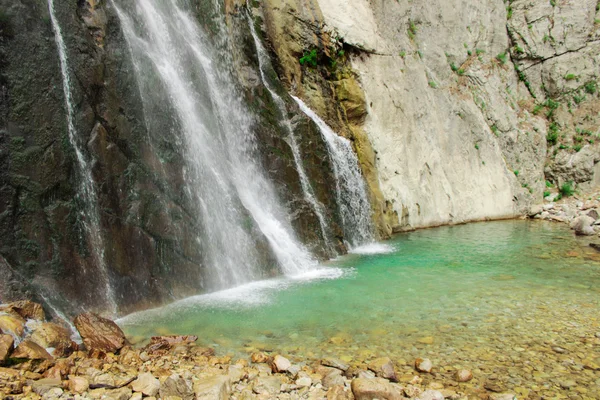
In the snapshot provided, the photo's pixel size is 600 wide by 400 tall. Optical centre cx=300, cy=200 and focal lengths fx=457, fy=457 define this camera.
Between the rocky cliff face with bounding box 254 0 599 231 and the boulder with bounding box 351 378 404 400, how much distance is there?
11777mm

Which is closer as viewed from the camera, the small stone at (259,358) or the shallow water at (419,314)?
the small stone at (259,358)

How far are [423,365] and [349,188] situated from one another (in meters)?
9.55

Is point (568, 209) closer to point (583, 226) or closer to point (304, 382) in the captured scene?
point (583, 226)

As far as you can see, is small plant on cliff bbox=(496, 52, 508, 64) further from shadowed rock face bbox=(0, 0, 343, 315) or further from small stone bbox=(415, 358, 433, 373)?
small stone bbox=(415, 358, 433, 373)

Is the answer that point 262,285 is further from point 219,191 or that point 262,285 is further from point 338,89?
point 338,89

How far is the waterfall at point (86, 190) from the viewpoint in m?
7.39

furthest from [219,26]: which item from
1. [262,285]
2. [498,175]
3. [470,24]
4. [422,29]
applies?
[470,24]

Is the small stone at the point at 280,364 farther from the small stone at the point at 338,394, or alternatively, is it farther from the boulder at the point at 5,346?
the boulder at the point at 5,346

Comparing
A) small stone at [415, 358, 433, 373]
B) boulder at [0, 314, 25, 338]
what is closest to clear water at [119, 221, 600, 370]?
small stone at [415, 358, 433, 373]

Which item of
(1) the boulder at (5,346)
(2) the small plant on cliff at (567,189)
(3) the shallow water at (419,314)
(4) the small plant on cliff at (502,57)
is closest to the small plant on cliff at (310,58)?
(3) the shallow water at (419,314)

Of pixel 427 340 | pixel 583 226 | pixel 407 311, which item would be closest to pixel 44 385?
pixel 427 340

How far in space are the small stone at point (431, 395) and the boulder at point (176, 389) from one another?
2358mm

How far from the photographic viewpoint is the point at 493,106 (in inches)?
951

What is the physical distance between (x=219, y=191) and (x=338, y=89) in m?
8.43
